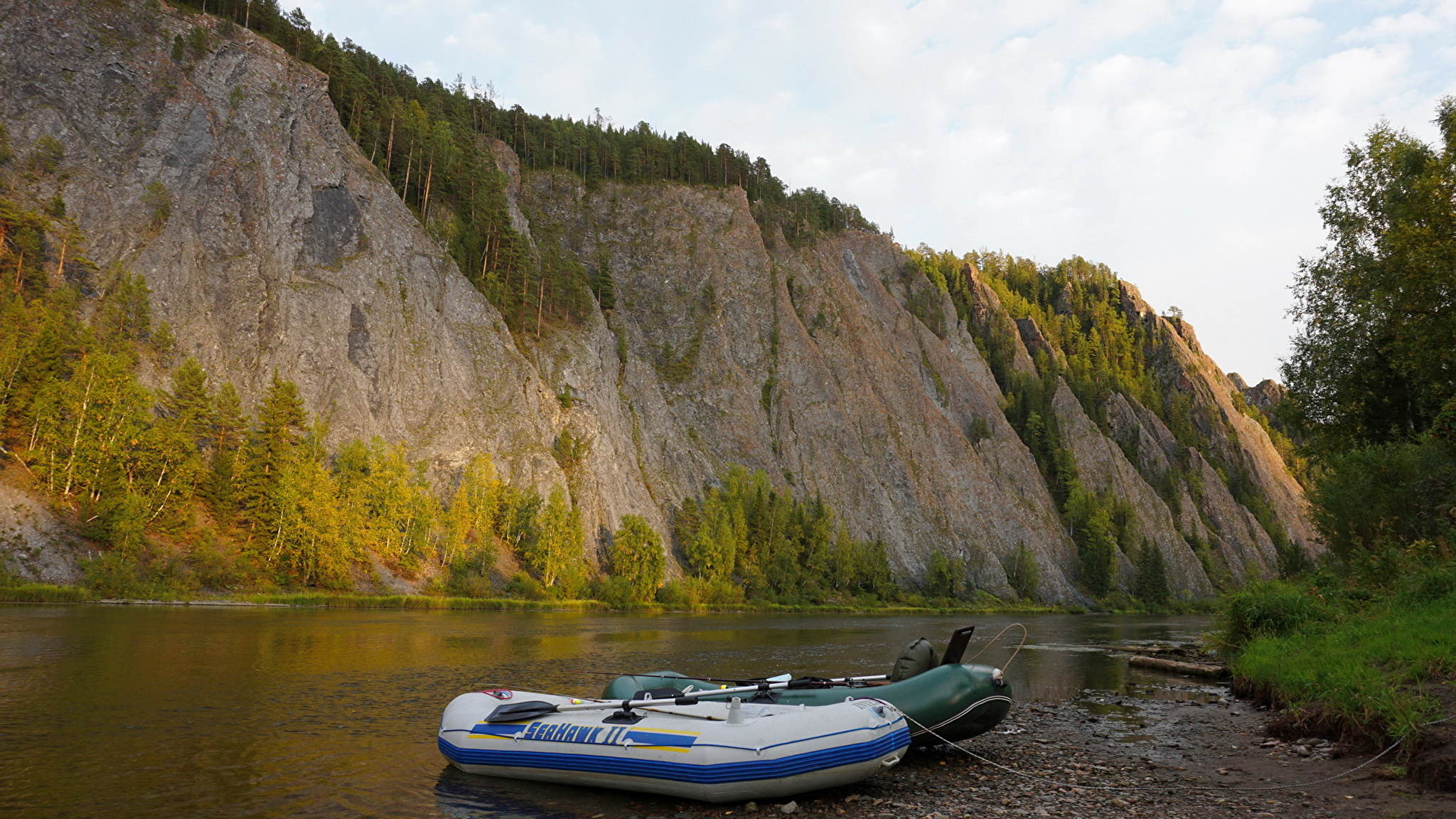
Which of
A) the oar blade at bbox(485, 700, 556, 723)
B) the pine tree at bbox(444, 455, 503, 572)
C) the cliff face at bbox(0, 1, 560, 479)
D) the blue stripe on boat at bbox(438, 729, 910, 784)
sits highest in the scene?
the cliff face at bbox(0, 1, 560, 479)

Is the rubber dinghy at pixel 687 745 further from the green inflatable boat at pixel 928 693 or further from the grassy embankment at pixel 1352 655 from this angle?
the grassy embankment at pixel 1352 655

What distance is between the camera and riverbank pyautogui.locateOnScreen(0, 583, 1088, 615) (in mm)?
36250

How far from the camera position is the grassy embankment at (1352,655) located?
10.2 meters

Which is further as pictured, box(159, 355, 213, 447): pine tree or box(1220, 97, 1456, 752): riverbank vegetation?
box(159, 355, 213, 447): pine tree

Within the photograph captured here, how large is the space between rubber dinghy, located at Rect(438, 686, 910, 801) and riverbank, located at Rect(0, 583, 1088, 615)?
3752cm

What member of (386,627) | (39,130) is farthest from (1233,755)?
(39,130)

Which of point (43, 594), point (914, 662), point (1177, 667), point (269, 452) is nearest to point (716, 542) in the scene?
point (269, 452)

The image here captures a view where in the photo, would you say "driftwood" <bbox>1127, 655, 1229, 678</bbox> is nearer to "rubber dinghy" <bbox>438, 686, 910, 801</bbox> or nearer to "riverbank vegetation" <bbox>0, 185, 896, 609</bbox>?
"rubber dinghy" <bbox>438, 686, 910, 801</bbox>

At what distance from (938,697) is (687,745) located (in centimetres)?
444

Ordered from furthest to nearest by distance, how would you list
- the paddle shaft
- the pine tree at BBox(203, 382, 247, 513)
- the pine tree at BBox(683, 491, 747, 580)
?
the pine tree at BBox(683, 491, 747, 580)
the pine tree at BBox(203, 382, 247, 513)
the paddle shaft

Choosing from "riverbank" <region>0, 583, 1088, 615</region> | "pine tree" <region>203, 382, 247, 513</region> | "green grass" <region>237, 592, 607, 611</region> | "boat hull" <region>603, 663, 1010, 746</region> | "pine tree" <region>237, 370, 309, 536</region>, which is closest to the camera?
"boat hull" <region>603, 663, 1010, 746</region>

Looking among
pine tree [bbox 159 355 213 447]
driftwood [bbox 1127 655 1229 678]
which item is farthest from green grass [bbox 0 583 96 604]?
driftwood [bbox 1127 655 1229 678]

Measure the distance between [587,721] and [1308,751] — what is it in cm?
1050

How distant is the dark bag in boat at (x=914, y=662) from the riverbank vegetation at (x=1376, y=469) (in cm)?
582
